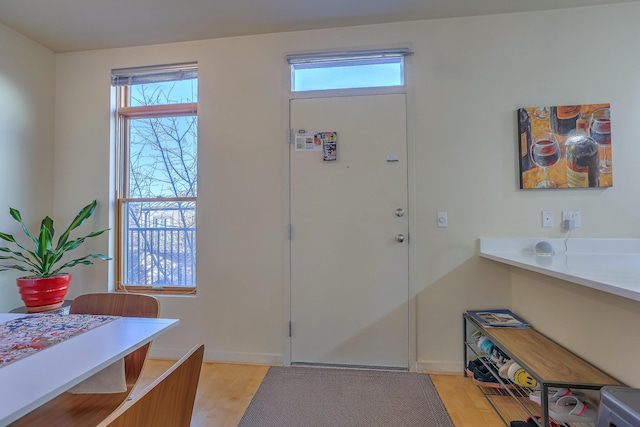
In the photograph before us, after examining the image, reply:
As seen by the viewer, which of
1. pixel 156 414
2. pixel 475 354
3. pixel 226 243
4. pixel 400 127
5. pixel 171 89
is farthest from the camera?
pixel 171 89

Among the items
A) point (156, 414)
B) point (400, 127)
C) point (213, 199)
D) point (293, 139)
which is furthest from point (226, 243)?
point (156, 414)

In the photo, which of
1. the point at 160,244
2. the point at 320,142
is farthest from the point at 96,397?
the point at 320,142

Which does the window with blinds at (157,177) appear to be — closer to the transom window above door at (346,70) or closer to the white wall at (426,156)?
the white wall at (426,156)

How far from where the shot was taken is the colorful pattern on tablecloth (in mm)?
907

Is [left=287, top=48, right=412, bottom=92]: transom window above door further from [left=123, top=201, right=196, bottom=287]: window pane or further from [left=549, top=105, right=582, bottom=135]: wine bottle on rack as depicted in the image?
[left=123, top=201, right=196, bottom=287]: window pane

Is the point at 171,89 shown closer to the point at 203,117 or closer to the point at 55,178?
the point at 203,117

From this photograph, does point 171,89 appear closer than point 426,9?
No

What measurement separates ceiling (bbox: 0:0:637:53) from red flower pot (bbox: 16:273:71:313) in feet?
6.29

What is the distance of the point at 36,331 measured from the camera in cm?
107

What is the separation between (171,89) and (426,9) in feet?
7.13

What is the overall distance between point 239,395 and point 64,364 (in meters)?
1.35

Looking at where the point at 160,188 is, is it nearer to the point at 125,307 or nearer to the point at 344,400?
the point at 125,307

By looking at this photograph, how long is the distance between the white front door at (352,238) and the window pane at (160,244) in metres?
0.94

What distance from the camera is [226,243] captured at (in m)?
2.42
